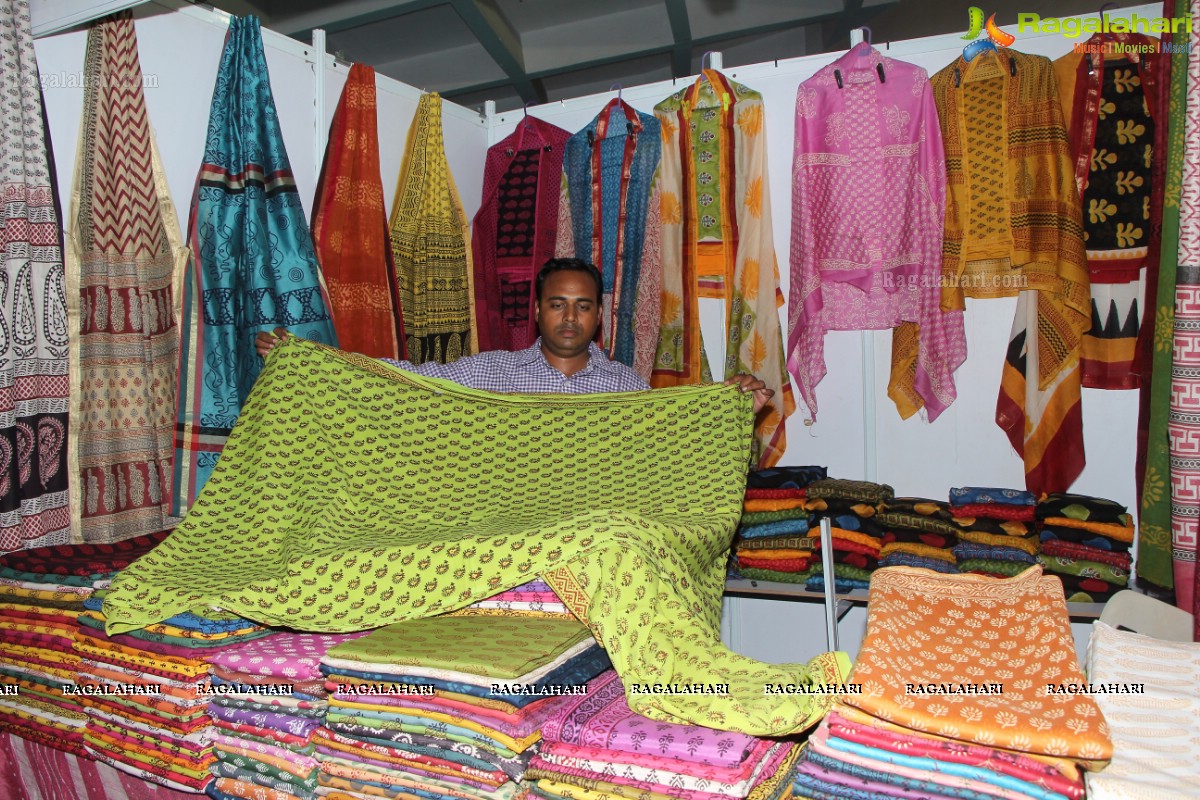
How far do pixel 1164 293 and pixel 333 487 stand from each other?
7.30ft

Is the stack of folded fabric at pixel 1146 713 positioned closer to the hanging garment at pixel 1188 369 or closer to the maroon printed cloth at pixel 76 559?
the hanging garment at pixel 1188 369

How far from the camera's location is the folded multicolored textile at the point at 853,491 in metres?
2.94

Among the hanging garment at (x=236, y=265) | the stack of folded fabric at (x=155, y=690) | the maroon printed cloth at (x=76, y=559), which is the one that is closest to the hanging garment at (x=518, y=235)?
the hanging garment at (x=236, y=265)

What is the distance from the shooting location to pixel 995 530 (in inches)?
109

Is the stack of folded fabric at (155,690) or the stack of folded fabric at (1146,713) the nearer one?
the stack of folded fabric at (1146,713)

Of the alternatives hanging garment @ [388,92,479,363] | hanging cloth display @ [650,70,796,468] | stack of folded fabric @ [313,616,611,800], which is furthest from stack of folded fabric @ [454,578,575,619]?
hanging cloth display @ [650,70,796,468]

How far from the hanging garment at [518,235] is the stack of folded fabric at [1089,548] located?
6.76 feet

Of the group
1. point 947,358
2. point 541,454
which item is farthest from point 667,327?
point 541,454

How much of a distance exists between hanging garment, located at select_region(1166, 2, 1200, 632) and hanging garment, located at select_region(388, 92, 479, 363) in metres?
2.42

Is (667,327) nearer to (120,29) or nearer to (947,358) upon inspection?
(947,358)

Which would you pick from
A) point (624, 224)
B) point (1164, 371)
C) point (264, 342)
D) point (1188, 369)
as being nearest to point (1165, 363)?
point (1164, 371)

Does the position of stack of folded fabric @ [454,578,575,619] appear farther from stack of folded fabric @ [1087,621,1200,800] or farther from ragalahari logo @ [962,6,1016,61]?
ragalahari logo @ [962,6,1016,61]

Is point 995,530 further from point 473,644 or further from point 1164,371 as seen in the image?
point 473,644

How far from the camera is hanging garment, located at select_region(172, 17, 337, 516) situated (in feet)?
8.17
